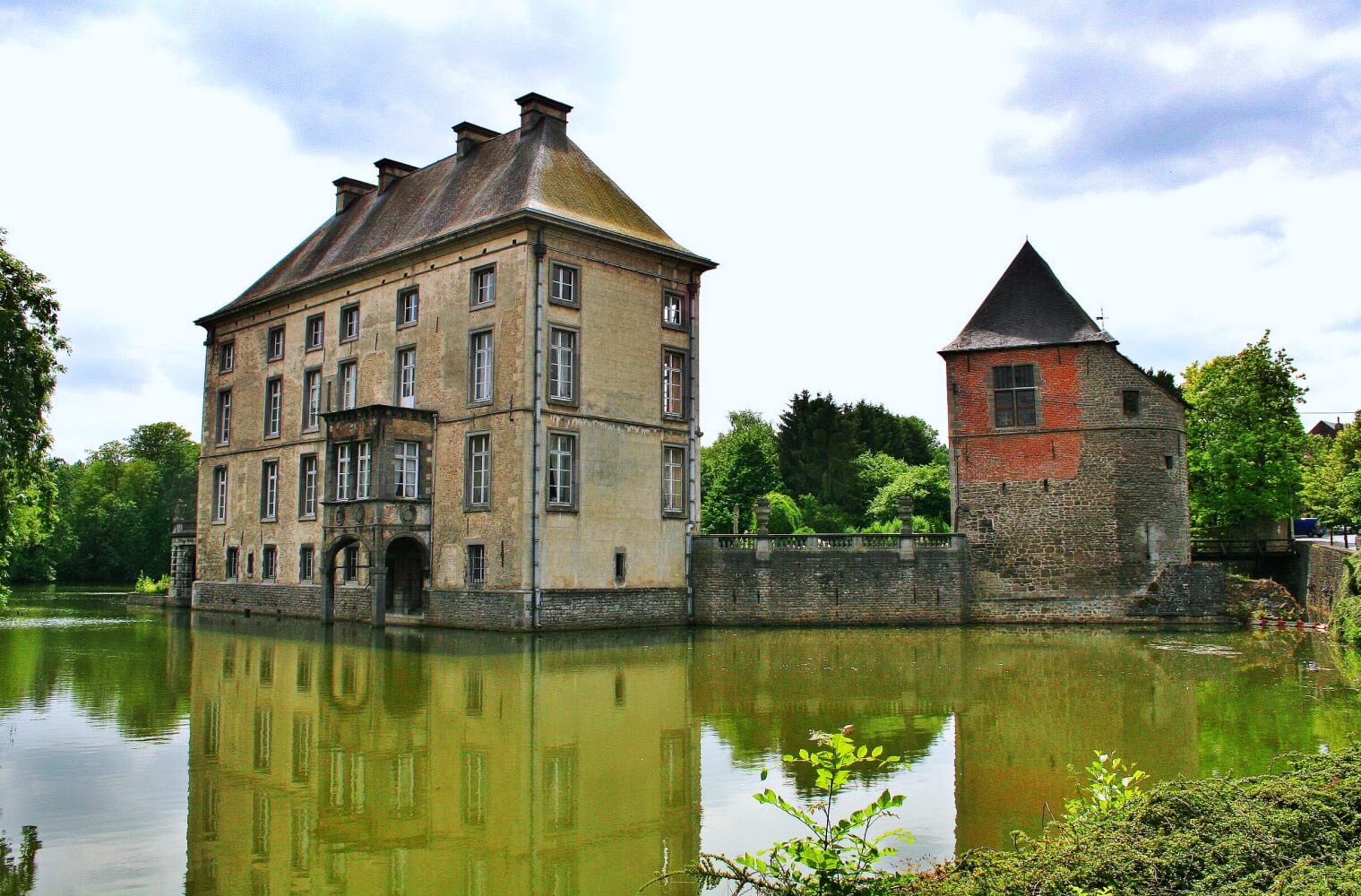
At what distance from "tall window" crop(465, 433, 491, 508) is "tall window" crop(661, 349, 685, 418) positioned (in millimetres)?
4810

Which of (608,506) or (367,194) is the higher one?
(367,194)

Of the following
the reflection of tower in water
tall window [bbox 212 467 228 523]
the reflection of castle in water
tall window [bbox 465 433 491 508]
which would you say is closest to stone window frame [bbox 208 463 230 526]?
tall window [bbox 212 467 228 523]

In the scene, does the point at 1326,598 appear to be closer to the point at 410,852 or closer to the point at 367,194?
the point at 410,852

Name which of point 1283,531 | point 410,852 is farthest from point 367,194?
point 1283,531

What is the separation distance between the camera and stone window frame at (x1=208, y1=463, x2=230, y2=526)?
120 feet

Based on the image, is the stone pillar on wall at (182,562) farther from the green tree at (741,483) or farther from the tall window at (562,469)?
the green tree at (741,483)

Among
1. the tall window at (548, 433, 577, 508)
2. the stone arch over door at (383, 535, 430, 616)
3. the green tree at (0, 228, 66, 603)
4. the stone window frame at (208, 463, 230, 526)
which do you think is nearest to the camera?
the green tree at (0, 228, 66, 603)

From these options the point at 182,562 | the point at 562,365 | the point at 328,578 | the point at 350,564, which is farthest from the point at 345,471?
the point at 182,562

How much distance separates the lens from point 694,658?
19984 mm

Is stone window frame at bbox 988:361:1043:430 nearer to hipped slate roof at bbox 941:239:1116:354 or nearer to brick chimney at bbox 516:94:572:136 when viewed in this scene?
hipped slate roof at bbox 941:239:1116:354

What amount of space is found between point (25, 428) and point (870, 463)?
45.4m

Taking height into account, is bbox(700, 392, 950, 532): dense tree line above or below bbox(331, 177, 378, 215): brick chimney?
below

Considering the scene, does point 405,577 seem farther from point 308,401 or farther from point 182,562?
point 182,562

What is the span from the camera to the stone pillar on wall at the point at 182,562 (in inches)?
1555
